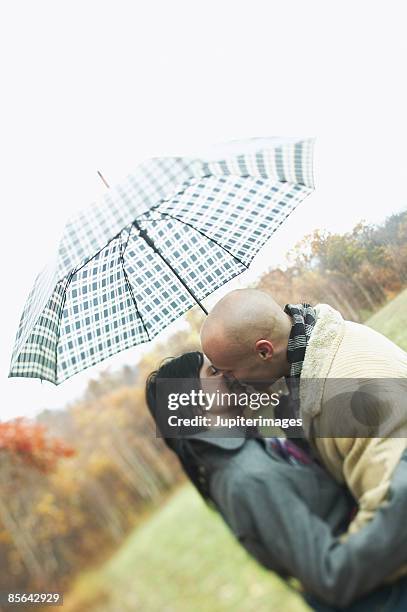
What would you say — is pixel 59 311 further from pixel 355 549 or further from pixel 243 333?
pixel 355 549

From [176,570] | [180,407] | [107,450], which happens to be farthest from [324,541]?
[107,450]

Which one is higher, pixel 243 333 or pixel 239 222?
pixel 239 222

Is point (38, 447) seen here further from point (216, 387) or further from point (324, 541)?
point (324, 541)

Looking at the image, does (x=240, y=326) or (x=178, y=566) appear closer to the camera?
(x=240, y=326)

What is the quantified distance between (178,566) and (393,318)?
2933 mm

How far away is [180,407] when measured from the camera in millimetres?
1565

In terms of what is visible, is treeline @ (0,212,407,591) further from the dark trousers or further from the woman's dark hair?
the dark trousers

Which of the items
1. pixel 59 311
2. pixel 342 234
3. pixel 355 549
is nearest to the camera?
pixel 355 549

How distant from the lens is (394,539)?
124cm

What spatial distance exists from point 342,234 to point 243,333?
3.99 metres

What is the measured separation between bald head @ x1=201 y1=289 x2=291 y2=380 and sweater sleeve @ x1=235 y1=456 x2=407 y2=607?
1.19 feet

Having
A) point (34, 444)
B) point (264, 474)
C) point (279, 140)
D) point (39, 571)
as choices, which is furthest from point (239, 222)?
point (39, 571)

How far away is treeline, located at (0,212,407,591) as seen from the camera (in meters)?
5.32

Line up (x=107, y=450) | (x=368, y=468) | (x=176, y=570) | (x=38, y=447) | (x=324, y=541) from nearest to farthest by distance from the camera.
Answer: (x=324, y=541) < (x=368, y=468) < (x=176, y=570) < (x=38, y=447) < (x=107, y=450)
